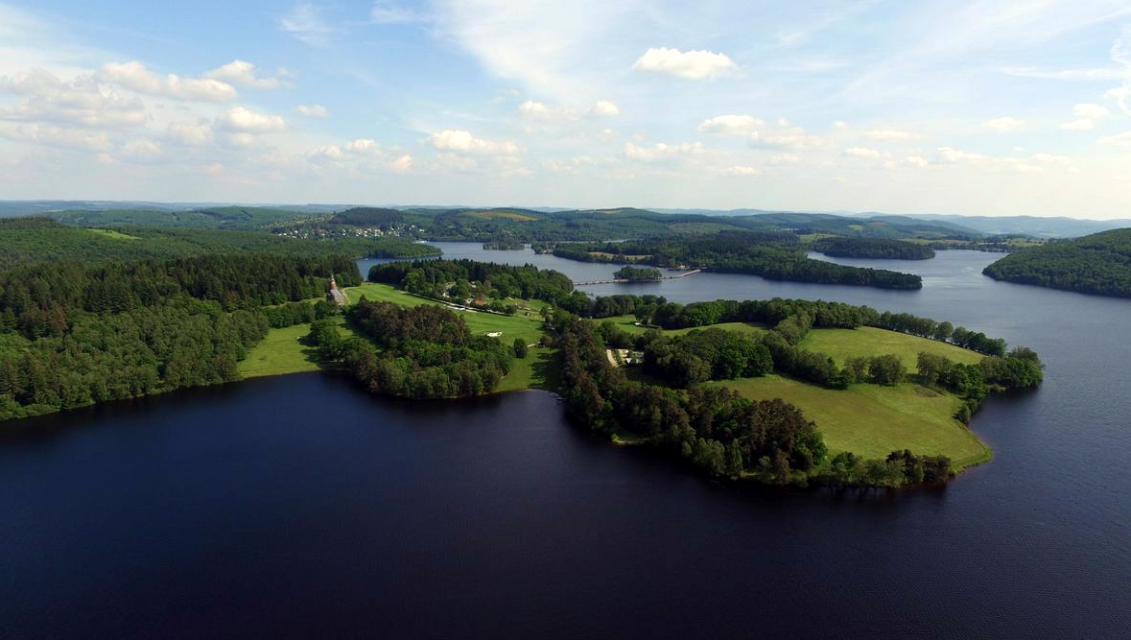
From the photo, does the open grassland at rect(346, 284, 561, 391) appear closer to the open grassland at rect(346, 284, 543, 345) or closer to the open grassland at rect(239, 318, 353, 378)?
the open grassland at rect(346, 284, 543, 345)

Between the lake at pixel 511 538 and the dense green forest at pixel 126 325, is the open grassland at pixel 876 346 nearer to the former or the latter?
the lake at pixel 511 538

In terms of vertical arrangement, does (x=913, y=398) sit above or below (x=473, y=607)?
above

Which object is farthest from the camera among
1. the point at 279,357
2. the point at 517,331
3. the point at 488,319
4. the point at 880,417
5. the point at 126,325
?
the point at 488,319

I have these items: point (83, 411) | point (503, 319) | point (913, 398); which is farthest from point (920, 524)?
point (83, 411)

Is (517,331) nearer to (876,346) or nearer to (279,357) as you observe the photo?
(279,357)

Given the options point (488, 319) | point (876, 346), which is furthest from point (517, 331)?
point (876, 346)

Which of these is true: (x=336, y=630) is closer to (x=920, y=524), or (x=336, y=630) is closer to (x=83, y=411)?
(x=920, y=524)
